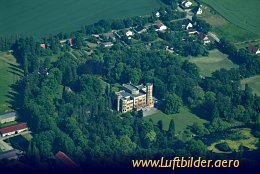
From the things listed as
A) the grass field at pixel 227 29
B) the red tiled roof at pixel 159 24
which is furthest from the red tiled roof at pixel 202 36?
the red tiled roof at pixel 159 24

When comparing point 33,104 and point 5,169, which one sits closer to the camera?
point 5,169

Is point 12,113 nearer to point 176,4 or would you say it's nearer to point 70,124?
point 70,124

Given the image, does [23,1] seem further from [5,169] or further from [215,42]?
[5,169]

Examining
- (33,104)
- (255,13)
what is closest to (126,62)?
(33,104)

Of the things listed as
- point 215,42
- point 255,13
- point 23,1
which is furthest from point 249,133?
point 23,1

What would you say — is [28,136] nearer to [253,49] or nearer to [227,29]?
[253,49]

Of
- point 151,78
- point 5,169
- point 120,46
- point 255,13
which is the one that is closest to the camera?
point 5,169

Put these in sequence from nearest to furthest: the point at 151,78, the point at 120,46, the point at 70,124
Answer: the point at 70,124, the point at 151,78, the point at 120,46
